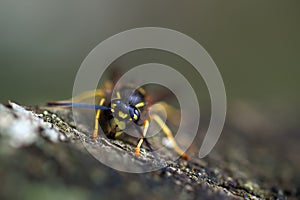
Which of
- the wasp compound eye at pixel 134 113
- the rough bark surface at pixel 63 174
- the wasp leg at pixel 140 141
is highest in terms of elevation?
the wasp compound eye at pixel 134 113

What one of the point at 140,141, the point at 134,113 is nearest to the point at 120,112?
the point at 134,113

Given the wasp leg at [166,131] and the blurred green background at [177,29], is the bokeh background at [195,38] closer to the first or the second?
the blurred green background at [177,29]

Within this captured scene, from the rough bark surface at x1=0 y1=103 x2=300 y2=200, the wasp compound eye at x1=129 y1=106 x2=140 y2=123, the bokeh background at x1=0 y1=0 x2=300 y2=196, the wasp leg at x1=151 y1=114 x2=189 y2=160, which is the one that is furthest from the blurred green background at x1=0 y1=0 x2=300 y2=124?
the rough bark surface at x1=0 y1=103 x2=300 y2=200

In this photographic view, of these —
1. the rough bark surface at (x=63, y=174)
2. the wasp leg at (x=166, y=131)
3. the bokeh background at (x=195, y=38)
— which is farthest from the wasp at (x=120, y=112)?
the bokeh background at (x=195, y=38)

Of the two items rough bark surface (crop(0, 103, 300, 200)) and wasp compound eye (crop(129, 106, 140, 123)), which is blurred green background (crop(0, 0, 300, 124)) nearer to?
wasp compound eye (crop(129, 106, 140, 123))

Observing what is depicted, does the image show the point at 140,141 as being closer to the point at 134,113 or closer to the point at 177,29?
the point at 134,113

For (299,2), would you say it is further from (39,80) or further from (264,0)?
(39,80)
